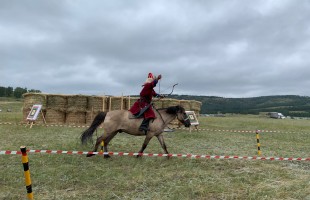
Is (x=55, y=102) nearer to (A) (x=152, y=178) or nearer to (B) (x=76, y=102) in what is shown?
(B) (x=76, y=102)

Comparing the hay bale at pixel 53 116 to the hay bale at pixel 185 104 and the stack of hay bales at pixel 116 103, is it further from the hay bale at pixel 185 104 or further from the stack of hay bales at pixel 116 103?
the hay bale at pixel 185 104

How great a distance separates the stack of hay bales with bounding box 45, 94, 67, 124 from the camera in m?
25.7

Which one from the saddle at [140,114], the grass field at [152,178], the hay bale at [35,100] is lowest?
the grass field at [152,178]

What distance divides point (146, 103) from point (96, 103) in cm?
1485

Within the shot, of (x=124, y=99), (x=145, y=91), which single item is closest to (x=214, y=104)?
(x=124, y=99)

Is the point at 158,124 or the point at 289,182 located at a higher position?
the point at 158,124

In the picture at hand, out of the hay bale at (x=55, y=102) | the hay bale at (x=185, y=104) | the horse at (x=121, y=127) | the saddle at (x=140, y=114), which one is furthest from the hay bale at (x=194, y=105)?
the saddle at (x=140, y=114)

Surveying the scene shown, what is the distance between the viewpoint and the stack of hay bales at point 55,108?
2567 cm

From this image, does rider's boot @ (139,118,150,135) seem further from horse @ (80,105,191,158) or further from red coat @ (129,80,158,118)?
red coat @ (129,80,158,118)

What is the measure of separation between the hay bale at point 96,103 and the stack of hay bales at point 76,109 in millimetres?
375

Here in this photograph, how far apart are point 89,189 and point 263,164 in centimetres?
648

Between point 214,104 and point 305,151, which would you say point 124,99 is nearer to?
point 305,151

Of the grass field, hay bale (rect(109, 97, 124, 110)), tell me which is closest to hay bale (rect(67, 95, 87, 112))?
hay bale (rect(109, 97, 124, 110))

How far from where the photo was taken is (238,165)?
→ 1104 centimetres
